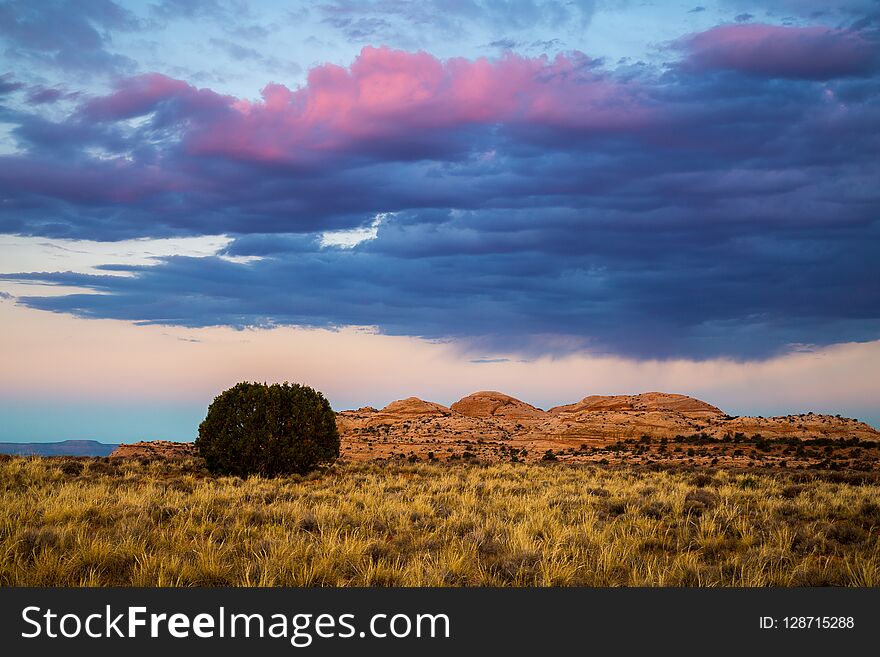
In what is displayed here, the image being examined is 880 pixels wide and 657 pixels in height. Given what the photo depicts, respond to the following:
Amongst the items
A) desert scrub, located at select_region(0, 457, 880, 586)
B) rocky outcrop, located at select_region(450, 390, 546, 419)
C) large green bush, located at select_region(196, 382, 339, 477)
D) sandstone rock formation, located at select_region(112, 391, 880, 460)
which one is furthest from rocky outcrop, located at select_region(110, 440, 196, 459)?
rocky outcrop, located at select_region(450, 390, 546, 419)

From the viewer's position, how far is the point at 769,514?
17406 mm

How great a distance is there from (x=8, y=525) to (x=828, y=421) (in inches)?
2678

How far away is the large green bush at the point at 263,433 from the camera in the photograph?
91.4ft

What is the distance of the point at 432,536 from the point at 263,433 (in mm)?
16139

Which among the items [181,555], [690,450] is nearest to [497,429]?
[690,450]

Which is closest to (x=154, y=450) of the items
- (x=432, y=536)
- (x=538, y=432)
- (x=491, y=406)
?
(x=538, y=432)

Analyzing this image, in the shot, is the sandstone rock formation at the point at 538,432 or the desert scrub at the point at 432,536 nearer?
the desert scrub at the point at 432,536

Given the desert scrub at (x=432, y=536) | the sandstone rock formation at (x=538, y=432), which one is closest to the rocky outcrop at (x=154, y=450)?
the sandstone rock formation at (x=538, y=432)

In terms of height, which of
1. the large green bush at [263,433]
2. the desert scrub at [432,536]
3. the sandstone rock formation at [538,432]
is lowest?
the sandstone rock formation at [538,432]

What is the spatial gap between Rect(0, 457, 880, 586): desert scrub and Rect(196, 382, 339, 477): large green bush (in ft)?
15.4

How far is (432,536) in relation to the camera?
13.5 meters

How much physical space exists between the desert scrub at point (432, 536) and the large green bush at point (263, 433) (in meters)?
4.69

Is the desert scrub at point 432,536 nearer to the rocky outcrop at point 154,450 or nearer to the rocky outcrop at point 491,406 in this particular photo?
the rocky outcrop at point 154,450

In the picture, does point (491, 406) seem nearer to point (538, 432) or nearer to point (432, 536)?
point (538, 432)
